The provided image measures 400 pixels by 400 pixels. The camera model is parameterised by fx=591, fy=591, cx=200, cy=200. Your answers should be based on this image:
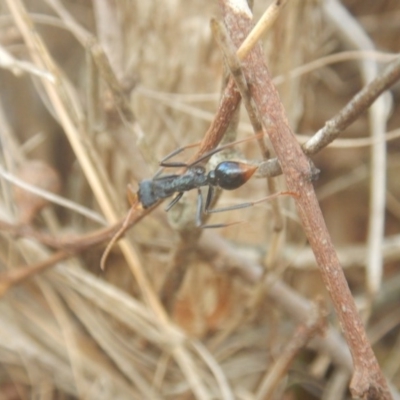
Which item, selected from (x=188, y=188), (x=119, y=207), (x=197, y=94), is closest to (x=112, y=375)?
(x=119, y=207)

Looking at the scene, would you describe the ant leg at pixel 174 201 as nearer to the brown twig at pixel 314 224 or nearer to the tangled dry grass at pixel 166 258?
the tangled dry grass at pixel 166 258

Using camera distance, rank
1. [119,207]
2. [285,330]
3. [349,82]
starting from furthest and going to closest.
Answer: [349,82] < [285,330] < [119,207]

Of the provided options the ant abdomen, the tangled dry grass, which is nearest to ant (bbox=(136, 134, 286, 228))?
the ant abdomen

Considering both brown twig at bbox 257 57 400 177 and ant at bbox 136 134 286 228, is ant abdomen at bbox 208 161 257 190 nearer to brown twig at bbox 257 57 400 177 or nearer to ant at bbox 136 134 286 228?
ant at bbox 136 134 286 228

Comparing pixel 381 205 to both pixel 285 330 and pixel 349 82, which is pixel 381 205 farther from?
pixel 349 82

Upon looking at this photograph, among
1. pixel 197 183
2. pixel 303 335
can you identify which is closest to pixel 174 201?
pixel 197 183

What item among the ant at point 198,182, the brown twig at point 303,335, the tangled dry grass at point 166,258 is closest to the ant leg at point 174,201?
the ant at point 198,182

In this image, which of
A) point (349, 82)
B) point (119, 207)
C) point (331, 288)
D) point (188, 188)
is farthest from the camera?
point (349, 82)
